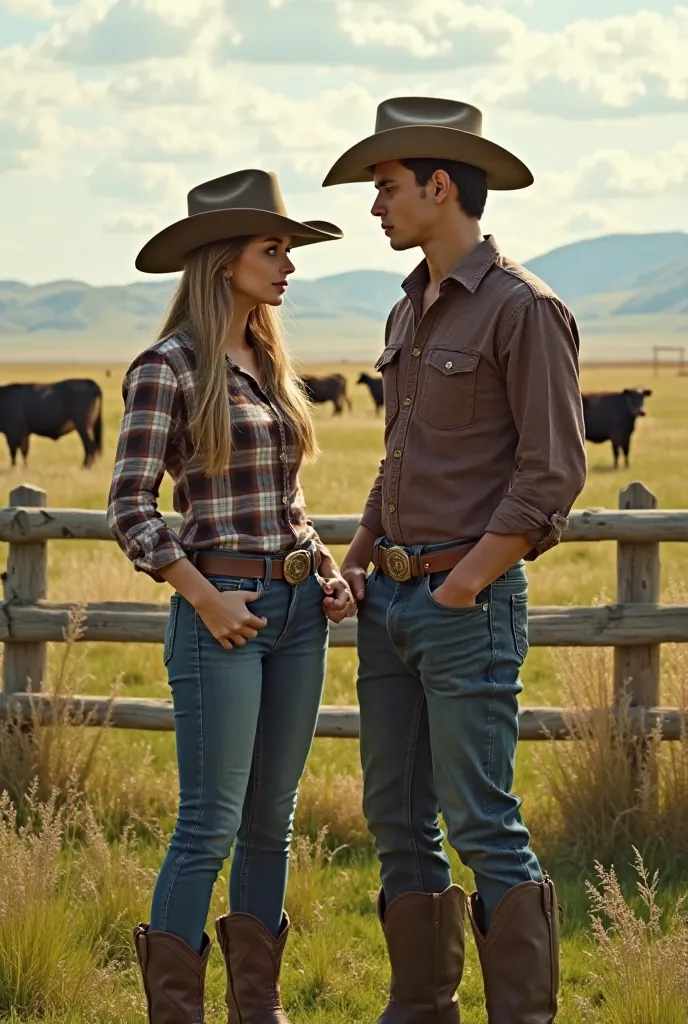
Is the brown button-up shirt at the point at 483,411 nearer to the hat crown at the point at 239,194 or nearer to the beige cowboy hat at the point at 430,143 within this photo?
the beige cowboy hat at the point at 430,143

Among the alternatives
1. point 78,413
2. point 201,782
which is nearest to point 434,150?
point 201,782

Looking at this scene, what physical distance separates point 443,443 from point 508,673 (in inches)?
22.3

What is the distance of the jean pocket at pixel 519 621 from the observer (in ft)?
10.9

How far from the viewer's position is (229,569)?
332 cm

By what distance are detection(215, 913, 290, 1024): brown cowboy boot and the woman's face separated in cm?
152

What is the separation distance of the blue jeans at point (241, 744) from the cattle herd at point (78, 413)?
20.1 m

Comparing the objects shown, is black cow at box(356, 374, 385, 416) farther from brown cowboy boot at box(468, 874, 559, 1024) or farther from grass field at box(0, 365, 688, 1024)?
brown cowboy boot at box(468, 874, 559, 1024)

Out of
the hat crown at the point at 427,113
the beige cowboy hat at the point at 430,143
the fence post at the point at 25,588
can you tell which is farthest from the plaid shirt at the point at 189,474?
the fence post at the point at 25,588

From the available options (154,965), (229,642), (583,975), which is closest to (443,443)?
(229,642)

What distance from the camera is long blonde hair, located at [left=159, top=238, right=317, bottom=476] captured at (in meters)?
3.25

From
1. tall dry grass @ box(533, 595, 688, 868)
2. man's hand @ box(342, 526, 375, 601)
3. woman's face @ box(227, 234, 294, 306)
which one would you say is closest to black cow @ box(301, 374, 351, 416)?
tall dry grass @ box(533, 595, 688, 868)

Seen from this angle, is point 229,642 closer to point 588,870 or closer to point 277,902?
point 277,902

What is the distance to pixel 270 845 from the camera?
11.5 feet

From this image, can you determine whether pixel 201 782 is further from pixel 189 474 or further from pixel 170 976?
pixel 189 474
